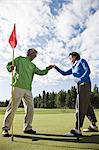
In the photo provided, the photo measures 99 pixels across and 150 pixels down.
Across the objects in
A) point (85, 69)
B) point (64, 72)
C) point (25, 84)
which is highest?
point (64, 72)

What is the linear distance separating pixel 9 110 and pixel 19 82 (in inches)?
28.3

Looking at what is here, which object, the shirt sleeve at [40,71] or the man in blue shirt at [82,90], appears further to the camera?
the shirt sleeve at [40,71]

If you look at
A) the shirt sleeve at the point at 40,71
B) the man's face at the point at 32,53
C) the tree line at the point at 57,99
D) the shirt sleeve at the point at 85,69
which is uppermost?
the tree line at the point at 57,99

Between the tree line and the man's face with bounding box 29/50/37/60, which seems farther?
the tree line

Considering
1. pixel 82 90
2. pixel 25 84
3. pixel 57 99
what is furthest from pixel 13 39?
pixel 57 99

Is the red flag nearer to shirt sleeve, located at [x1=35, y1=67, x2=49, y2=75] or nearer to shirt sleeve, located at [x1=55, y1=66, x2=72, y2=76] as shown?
shirt sleeve, located at [x1=35, y1=67, x2=49, y2=75]

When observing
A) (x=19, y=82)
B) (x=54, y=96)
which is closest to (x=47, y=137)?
(x=19, y=82)

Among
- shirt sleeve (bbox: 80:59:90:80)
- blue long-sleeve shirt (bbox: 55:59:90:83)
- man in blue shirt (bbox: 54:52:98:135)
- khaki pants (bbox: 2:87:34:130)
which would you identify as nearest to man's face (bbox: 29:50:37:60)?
khaki pants (bbox: 2:87:34:130)

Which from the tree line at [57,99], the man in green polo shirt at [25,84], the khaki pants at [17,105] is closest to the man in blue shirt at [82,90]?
the man in green polo shirt at [25,84]

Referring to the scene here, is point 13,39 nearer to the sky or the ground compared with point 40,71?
nearer to the sky

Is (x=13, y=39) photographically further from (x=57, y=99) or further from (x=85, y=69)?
(x=57, y=99)

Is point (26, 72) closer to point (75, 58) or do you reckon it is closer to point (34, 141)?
point (75, 58)

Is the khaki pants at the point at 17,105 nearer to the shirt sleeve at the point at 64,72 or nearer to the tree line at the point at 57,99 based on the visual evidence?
the shirt sleeve at the point at 64,72

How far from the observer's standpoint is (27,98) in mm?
8062
